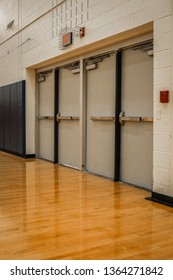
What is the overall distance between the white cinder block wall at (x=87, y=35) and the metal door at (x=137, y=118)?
530 millimetres

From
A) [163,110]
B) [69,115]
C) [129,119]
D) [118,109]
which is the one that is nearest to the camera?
[163,110]

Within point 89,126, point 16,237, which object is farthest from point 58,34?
point 16,237

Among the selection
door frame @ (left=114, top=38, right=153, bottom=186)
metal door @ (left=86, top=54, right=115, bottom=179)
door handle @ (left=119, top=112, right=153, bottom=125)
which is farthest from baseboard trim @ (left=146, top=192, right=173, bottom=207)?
metal door @ (left=86, top=54, right=115, bottom=179)

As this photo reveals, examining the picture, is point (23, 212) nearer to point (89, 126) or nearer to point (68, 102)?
point (89, 126)

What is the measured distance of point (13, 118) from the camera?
9.49 meters

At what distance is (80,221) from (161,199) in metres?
1.29

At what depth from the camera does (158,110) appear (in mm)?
4359

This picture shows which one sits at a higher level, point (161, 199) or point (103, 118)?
point (103, 118)

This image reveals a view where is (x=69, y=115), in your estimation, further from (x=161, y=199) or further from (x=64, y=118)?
(x=161, y=199)

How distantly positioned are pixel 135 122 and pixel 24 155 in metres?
4.24

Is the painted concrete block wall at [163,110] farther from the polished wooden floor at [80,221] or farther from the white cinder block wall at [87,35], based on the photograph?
the polished wooden floor at [80,221]

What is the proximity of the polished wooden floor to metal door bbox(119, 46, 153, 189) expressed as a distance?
0.28m

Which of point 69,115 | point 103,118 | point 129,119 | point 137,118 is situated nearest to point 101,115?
point 103,118

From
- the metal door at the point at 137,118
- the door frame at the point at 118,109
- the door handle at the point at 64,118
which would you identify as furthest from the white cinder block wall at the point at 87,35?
the door handle at the point at 64,118
